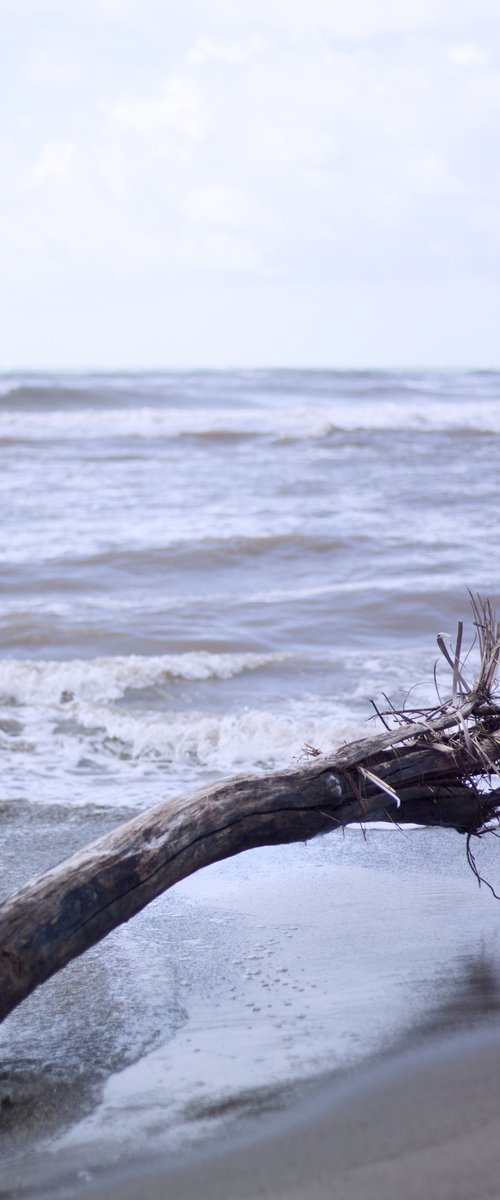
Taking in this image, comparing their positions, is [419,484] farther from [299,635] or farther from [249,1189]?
[249,1189]

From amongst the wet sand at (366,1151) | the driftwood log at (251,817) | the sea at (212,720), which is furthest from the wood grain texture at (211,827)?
the wet sand at (366,1151)

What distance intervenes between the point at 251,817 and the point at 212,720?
257cm

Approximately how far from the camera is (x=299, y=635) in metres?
6.91

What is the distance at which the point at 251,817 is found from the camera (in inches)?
96.7

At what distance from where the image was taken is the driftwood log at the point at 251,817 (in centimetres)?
215

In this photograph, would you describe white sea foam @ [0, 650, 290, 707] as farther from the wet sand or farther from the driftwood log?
the wet sand

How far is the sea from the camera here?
7.41ft

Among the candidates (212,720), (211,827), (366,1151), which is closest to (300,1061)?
(366,1151)

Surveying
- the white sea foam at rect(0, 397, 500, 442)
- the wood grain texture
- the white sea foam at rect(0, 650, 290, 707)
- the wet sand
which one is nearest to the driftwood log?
the wood grain texture

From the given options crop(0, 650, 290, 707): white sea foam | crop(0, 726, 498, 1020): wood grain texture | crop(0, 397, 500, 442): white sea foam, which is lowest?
crop(0, 650, 290, 707): white sea foam

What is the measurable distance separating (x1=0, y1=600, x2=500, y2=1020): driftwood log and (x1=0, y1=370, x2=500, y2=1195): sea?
22 centimetres

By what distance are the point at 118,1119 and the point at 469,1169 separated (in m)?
0.65

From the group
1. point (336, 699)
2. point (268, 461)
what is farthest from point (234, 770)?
point (268, 461)

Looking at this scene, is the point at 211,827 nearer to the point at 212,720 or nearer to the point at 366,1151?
the point at 366,1151
